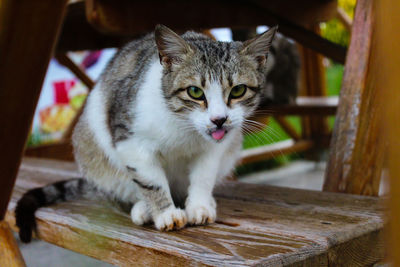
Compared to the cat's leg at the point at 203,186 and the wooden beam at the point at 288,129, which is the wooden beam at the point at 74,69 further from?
the cat's leg at the point at 203,186

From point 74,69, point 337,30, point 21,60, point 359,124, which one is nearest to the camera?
point 21,60

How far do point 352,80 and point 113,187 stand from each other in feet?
3.23

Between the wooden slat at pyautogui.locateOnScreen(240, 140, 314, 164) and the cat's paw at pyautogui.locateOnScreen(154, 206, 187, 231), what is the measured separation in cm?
249

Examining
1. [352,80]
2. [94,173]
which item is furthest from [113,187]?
[352,80]

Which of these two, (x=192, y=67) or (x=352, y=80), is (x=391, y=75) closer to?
(x=192, y=67)

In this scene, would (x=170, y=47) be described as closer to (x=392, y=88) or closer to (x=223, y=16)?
(x=392, y=88)

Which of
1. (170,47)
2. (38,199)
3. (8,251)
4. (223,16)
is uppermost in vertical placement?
(223,16)

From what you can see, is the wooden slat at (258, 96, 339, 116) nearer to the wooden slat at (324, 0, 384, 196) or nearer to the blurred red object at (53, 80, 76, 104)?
the wooden slat at (324, 0, 384, 196)

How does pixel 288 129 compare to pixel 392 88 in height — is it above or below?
below

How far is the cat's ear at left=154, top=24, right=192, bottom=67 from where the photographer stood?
4.34ft

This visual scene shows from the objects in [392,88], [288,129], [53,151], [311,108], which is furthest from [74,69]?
[392,88]

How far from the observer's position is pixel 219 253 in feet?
3.64

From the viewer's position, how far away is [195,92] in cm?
134

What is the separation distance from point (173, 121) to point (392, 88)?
1.03 metres
